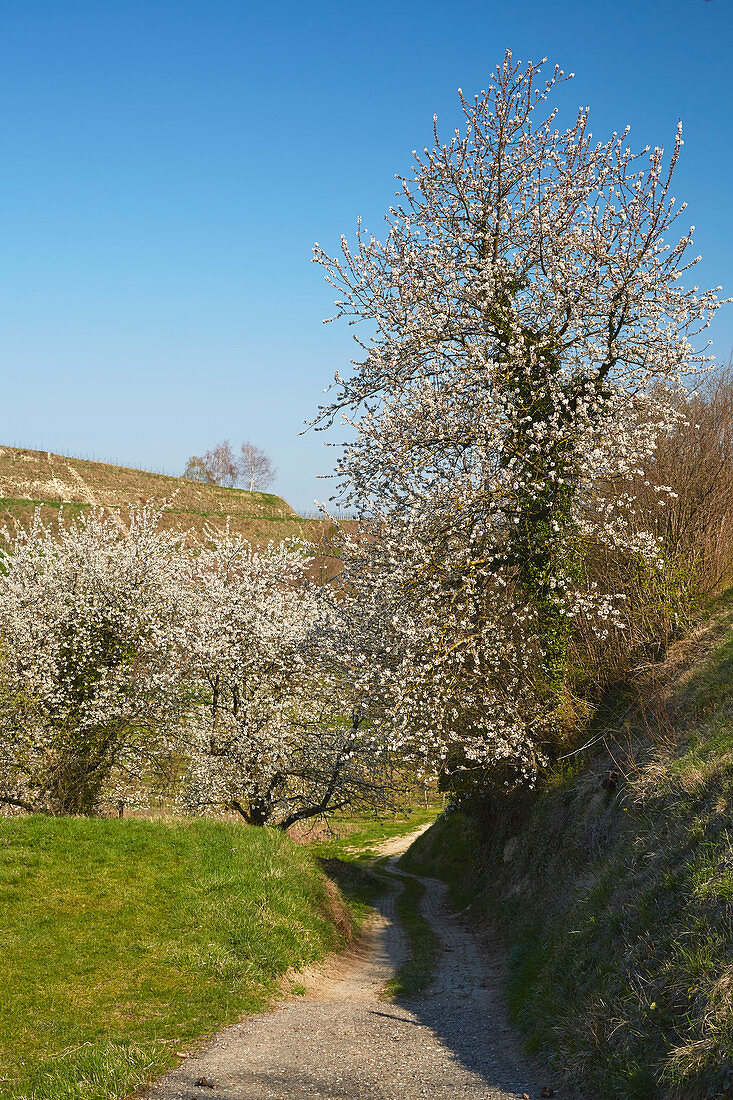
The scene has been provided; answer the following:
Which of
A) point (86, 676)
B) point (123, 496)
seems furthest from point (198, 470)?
point (86, 676)

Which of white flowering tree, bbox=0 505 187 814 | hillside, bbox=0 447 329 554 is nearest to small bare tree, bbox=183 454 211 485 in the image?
hillside, bbox=0 447 329 554

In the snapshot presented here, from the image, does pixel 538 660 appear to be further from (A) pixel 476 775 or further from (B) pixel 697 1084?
(B) pixel 697 1084

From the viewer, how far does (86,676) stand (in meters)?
19.7

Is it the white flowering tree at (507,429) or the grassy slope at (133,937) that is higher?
the white flowering tree at (507,429)

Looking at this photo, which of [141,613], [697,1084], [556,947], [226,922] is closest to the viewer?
[697,1084]

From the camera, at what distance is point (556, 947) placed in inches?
337

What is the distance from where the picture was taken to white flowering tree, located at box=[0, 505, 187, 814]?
1848 cm

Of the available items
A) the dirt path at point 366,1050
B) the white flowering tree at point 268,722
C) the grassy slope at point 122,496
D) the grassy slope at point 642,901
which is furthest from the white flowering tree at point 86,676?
the grassy slope at point 122,496

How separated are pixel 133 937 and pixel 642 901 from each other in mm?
7093

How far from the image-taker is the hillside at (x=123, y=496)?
64.3 metres

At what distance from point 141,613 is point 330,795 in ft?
24.2

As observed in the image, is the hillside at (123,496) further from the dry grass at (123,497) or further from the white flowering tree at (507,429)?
the white flowering tree at (507,429)

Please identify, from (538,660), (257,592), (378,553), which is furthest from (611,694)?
(257,592)

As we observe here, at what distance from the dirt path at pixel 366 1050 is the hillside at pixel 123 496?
5024 cm
